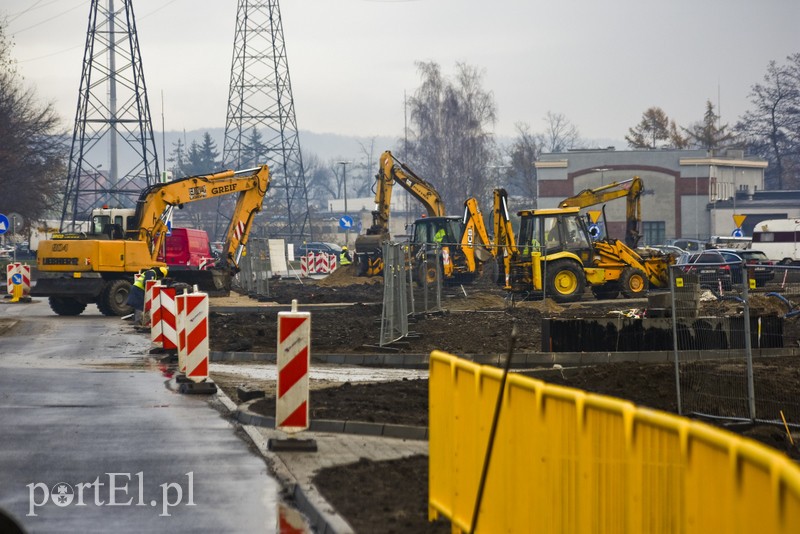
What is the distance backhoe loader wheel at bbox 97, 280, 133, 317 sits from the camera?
117 ft

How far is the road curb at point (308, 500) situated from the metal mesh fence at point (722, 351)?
15.8 ft

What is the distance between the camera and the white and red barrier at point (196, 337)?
1675 centimetres

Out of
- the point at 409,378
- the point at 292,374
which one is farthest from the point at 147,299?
the point at 292,374

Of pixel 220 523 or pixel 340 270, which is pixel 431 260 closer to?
pixel 340 270

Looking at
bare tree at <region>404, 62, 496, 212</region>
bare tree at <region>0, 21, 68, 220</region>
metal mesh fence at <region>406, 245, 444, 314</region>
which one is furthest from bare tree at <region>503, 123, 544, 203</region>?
metal mesh fence at <region>406, 245, 444, 314</region>

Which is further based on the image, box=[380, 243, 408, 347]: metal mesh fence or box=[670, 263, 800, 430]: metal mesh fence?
box=[380, 243, 408, 347]: metal mesh fence

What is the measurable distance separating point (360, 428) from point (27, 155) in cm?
5544

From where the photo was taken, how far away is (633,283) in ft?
121

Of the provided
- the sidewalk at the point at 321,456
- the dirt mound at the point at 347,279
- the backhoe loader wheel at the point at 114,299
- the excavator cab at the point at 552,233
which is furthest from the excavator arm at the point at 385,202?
the sidewalk at the point at 321,456

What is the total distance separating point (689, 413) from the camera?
1369 cm

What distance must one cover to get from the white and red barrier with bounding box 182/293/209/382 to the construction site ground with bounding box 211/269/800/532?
51 centimetres

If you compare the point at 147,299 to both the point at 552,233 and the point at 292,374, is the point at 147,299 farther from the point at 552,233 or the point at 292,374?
the point at 292,374

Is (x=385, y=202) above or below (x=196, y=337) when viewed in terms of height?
above

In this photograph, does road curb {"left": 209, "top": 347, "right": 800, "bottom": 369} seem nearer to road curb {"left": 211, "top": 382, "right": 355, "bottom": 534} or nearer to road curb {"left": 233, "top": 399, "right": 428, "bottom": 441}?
road curb {"left": 233, "top": 399, "right": 428, "bottom": 441}
